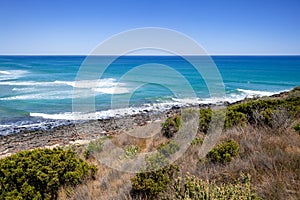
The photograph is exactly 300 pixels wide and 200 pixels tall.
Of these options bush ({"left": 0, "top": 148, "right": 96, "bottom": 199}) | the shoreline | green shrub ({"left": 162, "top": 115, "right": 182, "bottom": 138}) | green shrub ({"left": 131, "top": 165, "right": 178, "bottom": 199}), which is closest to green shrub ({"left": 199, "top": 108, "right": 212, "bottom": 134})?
green shrub ({"left": 162, "top": 115, "right": 182, "bottom": 138})

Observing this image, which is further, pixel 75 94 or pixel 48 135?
pixel 75 94

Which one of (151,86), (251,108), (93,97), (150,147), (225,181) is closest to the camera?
(225,181)

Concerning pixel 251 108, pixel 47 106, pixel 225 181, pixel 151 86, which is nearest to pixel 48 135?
pixel 47 106

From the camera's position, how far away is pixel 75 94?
34.8 metres

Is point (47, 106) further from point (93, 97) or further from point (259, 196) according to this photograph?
point (259, 196)

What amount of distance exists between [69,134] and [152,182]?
1470 centimetres

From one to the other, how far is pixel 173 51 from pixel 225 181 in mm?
3421

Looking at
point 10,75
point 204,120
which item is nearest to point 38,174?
point 204,120

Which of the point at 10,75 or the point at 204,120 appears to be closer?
the point at 204,120

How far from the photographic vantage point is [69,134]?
18297 millimetres

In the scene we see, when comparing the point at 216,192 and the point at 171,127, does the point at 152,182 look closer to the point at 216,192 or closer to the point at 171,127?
the point at 216,192

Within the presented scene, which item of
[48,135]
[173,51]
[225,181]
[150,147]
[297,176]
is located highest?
[173,51]

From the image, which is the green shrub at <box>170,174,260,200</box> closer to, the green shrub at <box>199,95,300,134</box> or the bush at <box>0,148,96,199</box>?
the bush at <box>0,148,96,199</box>

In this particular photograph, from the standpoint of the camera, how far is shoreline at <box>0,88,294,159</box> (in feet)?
52.3
